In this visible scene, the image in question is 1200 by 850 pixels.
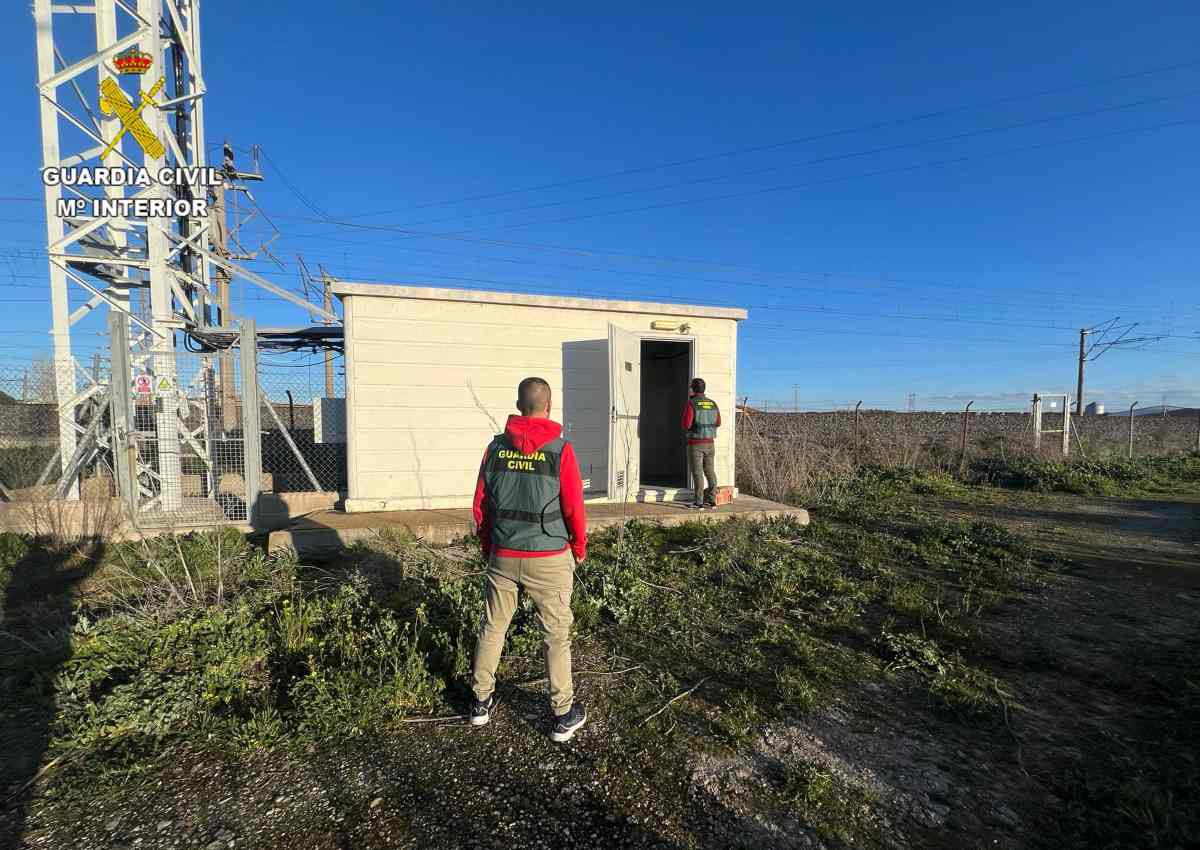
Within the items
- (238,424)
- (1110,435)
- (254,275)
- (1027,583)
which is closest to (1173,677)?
(1027,583)

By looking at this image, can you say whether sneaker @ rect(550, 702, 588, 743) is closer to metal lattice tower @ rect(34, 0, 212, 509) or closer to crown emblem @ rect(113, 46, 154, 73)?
metal lattice tower @ rect(34, 0, 212, 509)

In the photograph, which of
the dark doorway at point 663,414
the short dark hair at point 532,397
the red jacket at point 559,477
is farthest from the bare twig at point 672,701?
the dark doorway at point 663,414

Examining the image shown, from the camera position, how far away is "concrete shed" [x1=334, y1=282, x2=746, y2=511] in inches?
263

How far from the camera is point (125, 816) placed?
89.8 inches

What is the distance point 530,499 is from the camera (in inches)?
110

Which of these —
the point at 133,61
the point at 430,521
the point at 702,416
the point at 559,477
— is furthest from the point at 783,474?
the point at 133,61

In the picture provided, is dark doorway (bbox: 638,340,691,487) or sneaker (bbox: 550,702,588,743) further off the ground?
dark doorway (bbox: 638,340,691,487)

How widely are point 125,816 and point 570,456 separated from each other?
7.91 ft

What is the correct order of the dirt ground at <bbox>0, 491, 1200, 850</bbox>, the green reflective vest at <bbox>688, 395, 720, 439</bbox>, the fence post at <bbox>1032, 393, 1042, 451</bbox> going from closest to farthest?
1. the dirt ground at <bbox>0, 491, 1200, 850</bbox>
2. the green reflective vest at <bbox>688, 395, 720, 439</bbox>
3. the fence post at <bbox>1032, 393, 1042, 451</bbox>

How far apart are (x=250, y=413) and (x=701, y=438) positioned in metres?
5.45

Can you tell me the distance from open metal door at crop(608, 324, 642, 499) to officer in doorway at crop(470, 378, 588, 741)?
406 cm

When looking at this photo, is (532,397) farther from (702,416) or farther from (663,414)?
(663,414)

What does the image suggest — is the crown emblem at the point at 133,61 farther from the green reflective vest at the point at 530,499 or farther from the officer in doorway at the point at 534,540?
the green reflective vest at the point at 530,499

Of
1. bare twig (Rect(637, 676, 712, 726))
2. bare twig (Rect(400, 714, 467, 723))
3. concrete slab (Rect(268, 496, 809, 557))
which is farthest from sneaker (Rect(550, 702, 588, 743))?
concrete slab (Rect(268, 496, 809, 557))
